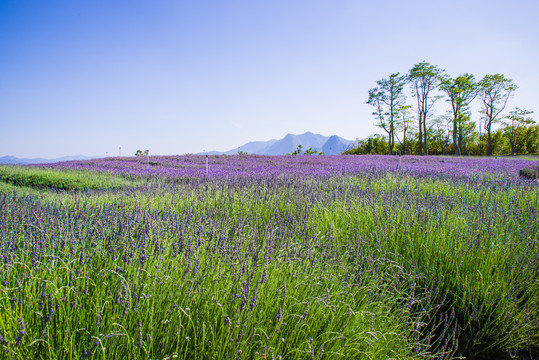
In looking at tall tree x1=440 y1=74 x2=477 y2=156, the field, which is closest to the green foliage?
the field

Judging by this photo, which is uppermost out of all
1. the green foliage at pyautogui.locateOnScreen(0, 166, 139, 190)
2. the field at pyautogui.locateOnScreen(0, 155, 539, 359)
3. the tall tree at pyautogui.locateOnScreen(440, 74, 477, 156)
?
the tall tree at pyautogui.locateOnScreen(440, 74, 477, 156)

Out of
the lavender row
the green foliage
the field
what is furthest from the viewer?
the lavender row

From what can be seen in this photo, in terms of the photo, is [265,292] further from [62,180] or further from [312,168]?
[62,180]

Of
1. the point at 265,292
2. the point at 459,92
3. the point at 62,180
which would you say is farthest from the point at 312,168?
the point at 459,92

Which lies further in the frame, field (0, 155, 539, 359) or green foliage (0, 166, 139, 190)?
green foliage (0, 166, 139, 190)

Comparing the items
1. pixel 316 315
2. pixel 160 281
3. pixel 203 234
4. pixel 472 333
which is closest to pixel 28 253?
pixel 160 281

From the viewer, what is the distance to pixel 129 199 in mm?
4398

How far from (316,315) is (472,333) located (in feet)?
4.13

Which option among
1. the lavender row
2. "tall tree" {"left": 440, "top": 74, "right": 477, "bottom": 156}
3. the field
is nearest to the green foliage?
the lavender row

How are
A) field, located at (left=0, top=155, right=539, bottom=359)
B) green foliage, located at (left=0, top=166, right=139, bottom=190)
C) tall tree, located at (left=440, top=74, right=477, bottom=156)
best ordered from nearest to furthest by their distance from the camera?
field, located at (left=0, top=155, right=539, bottom=359) < green foliage, located at (left=0, top=166, right=139, bottom=190) < tall tree, located at (left=440, top=74, right=477, bottom=156)

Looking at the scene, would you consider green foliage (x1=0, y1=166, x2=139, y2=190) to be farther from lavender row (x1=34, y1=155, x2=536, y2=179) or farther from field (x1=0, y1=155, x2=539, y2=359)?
field (x1=0, y1=155, x2=539, y2=359)

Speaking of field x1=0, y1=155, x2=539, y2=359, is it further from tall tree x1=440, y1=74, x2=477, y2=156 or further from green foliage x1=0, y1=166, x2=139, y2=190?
tall tree x1=440, y1=74, x2=477, y2=156

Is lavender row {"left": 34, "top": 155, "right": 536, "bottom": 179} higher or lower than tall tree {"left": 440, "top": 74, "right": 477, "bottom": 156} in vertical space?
lower

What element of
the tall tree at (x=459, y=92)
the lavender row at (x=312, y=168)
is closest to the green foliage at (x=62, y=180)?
the lavender row at (x=312, y=168)
